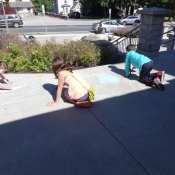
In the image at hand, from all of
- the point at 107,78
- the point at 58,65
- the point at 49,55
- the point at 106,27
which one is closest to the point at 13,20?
the point at 106,27

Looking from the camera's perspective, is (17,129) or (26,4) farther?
(26,4)

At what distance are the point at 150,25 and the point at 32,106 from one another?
473 centimetres

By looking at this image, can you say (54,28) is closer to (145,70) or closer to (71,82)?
(145,70)

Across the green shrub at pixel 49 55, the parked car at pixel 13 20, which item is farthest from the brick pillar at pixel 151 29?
the parked car at pixel 13 20

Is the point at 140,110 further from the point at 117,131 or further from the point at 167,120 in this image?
the point at 117,131

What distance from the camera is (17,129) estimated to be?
2785 millimetres

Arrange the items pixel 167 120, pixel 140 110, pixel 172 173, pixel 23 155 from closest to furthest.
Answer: pixel 172 173 < pixel 23 155 < pixel 167 120 < pixel 140 110

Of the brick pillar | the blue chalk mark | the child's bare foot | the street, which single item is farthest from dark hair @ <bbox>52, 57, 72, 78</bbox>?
the street

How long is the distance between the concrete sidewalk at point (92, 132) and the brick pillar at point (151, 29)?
7.83 feet

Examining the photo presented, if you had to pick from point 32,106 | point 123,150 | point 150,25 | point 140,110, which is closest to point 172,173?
point 123,150

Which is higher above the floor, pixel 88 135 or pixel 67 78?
pixel 67 78

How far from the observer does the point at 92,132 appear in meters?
2.72

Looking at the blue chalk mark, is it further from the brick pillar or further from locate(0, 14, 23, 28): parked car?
locate(0, 14, 23, 28): parked car

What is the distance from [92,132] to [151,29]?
4.68 metres
